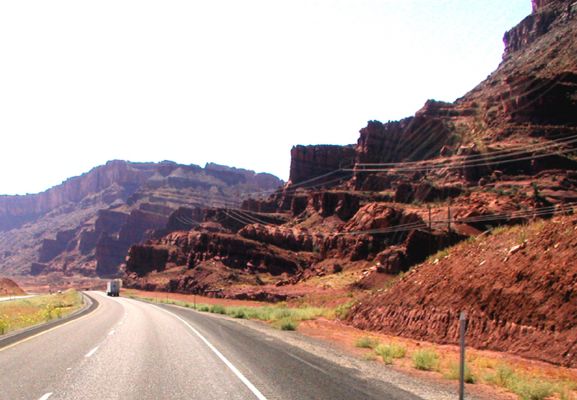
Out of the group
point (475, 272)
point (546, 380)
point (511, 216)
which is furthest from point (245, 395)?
point (511, 216)

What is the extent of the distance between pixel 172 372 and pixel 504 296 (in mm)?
12044

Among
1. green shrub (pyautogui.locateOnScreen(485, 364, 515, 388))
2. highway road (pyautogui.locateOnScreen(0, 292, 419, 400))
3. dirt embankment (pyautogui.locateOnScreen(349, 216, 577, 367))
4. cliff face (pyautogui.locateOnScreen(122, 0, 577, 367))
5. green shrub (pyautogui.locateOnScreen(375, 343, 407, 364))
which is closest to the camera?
highway road (pyautogui.locateOnScreen(0, 292, 419, 400))

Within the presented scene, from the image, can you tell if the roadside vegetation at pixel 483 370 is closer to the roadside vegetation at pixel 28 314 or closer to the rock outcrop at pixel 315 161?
the roadside vegetation at pixel 28 314

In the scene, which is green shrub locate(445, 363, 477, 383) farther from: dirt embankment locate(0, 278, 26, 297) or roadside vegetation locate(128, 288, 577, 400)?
dirt embankment locate(0, 278, 26, 297)

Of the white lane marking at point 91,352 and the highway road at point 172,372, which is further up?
the highway road at point 172,372

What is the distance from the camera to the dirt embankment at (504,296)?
16391 millimetres

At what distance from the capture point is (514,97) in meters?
111

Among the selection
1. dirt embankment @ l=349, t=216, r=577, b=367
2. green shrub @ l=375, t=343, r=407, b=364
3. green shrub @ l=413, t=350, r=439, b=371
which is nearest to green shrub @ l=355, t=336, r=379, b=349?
green shrub @ l=375, t=343, r=407, b=364

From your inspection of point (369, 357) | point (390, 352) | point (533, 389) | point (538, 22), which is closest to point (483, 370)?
point (533, 389)

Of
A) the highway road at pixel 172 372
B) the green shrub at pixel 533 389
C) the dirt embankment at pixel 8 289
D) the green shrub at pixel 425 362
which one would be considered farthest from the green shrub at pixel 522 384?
the dirt embankment at pixel 8 289

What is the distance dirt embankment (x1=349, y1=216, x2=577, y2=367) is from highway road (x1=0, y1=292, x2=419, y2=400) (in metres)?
6.16

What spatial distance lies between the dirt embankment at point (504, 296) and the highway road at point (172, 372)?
6.16 meters

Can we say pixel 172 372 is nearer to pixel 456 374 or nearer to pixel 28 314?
pixel 456 374

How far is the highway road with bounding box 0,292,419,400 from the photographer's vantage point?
34.1ft
